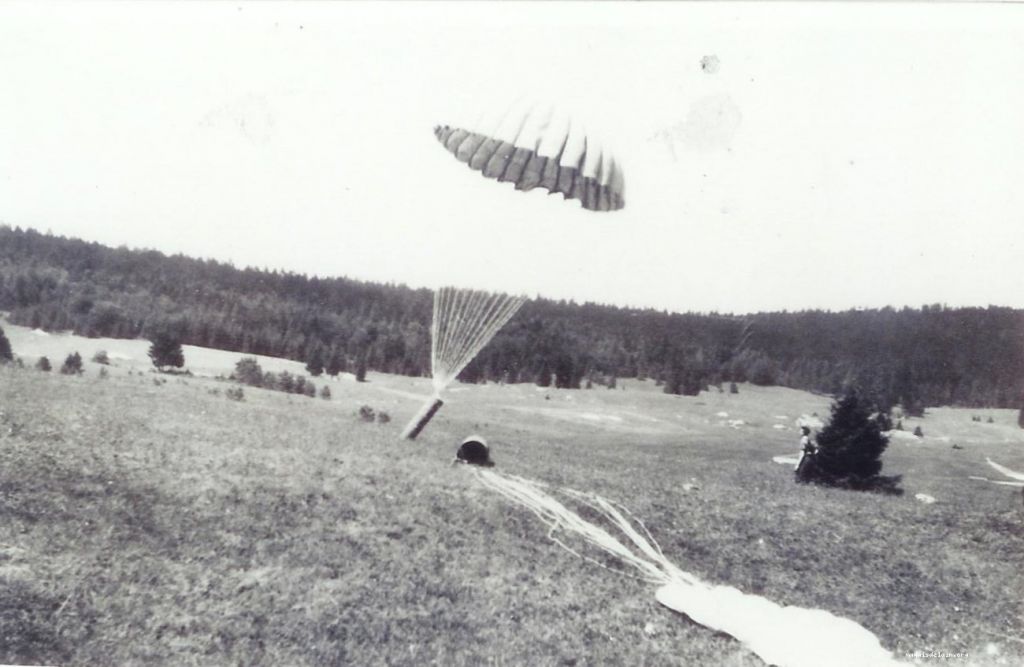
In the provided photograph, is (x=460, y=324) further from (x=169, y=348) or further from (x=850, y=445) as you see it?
(x=850, y=445)

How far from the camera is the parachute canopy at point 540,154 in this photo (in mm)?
3301

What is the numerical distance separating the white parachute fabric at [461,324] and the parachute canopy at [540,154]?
0.96m

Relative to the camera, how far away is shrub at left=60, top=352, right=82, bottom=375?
4293 millimetres

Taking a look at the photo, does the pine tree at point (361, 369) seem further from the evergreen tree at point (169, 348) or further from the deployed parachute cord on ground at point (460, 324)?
the evergreen tree at point (169, 348)

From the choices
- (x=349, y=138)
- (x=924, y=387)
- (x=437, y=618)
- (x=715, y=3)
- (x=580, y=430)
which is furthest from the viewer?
(x=580, y=430)

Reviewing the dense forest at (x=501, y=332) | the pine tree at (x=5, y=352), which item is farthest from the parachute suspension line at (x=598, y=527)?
the pine tree at (x=5, y=352)

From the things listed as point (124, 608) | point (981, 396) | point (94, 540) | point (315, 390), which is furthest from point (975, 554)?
point (94, 540)

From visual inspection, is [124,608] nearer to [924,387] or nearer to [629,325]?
[629,325]

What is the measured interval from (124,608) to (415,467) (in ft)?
5.90

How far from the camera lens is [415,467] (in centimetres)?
422

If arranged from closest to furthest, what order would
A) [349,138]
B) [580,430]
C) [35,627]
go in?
[35,627]
[349,138]
[580,430]

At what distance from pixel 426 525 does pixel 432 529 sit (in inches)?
1.8

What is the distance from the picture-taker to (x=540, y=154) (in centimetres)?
329

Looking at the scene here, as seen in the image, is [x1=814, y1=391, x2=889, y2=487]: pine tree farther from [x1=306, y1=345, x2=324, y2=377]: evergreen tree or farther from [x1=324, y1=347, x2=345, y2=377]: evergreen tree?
[x1=306, y1=345, x2=324, y2=377]: evergreen tree
